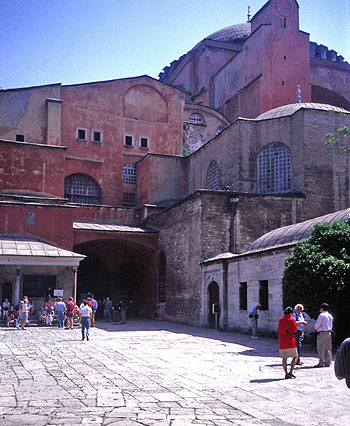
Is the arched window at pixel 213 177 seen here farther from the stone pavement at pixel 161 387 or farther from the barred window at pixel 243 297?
the stone pavement at pixel 161 387

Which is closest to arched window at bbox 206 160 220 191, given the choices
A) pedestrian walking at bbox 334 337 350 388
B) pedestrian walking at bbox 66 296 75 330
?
pedestrian walking at bbox 66 296 75 330

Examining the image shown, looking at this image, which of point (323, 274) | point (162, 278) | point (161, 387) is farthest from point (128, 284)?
point (161, 387)

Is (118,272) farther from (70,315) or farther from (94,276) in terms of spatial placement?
(70,315)

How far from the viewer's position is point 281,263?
1797 centimetres

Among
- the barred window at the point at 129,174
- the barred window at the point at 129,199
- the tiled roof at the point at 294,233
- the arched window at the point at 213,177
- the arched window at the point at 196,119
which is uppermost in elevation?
the arched window at the point at 196,119

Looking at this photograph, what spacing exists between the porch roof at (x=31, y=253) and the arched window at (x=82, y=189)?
28.3 ft

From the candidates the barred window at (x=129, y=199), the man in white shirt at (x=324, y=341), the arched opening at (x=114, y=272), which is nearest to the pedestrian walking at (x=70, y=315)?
the arched opening at (x=114, y=272)

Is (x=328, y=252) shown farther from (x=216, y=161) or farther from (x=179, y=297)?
(x=216, y=161)

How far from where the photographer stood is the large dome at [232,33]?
167 feet

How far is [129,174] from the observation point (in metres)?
36.2

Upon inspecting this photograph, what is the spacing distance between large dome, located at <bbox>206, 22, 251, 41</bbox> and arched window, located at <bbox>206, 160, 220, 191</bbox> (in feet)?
75.4

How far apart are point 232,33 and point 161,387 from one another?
4747cm

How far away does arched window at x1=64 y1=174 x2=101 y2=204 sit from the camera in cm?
3425

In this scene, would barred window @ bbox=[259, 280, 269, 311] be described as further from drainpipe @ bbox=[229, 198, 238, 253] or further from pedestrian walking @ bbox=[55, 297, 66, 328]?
pedestrian walking @ bbox=[55, 297, 66, 328]
